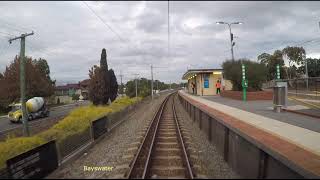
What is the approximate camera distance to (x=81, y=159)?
12500mm

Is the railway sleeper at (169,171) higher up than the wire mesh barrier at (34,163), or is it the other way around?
the wire mesh barrier at (34,163)

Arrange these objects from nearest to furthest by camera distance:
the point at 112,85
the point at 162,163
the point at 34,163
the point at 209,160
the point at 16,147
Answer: the point at 34,163 → the point at 162,163 → the point at 209,160 → the point at 16,147 → the point at 112,85

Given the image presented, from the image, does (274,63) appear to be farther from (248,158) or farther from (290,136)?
(248,158)

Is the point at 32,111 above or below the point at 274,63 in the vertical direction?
→ below

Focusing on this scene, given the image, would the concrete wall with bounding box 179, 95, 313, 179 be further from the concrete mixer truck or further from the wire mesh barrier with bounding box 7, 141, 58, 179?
the concrete mixer truck

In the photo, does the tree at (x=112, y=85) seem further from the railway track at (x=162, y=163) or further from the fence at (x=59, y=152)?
the railway track at (x=162, y=163)

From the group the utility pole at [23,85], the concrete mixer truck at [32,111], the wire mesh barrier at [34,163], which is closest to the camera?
the wire mesh barrier at [34,163]

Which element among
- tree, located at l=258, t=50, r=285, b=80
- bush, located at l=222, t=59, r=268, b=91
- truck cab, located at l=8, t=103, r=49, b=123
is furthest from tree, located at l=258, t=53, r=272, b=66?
truck cab, located at l=8, t=103, r=49, b=123

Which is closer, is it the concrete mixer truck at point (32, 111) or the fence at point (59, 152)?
the fence at point (59, 152)

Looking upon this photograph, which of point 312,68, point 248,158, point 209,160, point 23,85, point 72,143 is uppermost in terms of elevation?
point 312,68

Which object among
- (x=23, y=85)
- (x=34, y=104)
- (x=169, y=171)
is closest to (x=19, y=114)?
(x=34, y=104)

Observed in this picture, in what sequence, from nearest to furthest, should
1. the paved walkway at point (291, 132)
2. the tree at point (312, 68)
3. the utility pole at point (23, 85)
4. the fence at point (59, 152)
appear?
the fence at point (59, 152) → the paved walkway at point (291, 132) → the utility pole at point (23, 85) → the tree at point (312, 68)

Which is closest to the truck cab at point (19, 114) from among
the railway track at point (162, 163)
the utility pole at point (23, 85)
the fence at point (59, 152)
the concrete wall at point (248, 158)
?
the utility pole at point (23, 85)

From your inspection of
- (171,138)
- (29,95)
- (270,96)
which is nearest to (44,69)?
(29,95)
